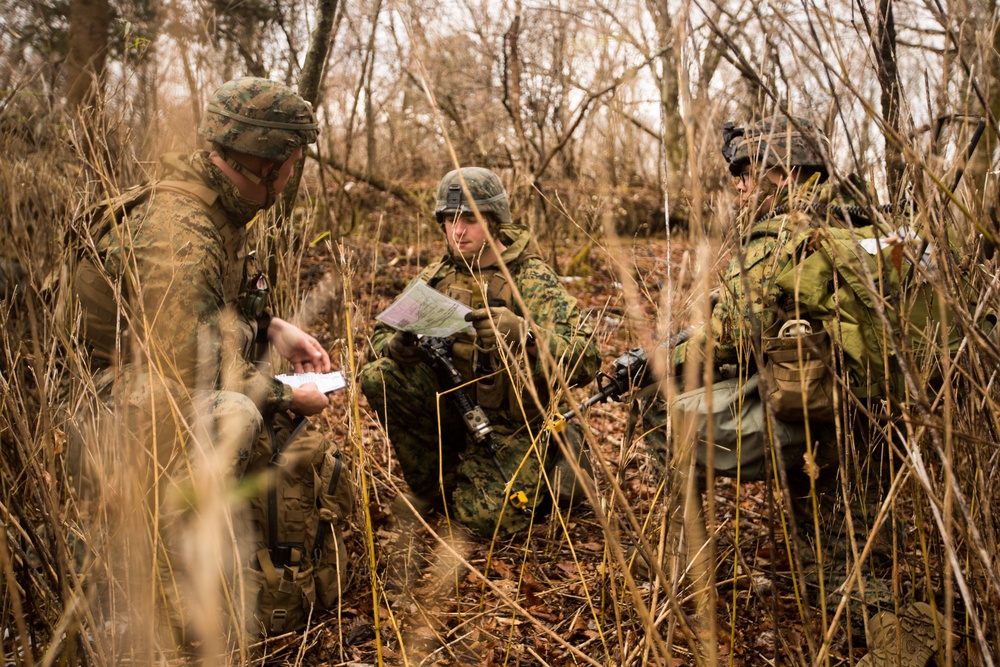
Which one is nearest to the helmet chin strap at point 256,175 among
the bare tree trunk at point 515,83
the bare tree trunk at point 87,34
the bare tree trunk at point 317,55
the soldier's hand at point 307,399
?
the soldier's hand at point 307,399

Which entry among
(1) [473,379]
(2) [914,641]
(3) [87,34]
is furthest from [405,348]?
(3) [87,34]

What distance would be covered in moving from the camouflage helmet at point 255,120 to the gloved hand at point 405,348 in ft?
3.03

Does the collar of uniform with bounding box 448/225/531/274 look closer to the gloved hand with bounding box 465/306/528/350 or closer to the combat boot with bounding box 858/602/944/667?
the gloved hand with bounding box 465/306/528/350

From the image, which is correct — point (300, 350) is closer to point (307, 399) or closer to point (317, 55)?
point (307, 399)

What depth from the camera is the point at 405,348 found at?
301 cm

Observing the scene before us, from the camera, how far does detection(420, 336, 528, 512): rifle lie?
9.36ft

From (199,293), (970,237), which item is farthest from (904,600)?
(199,293)

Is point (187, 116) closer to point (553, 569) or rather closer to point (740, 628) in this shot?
point (553, 569)

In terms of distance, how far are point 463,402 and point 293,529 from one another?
0.89 m

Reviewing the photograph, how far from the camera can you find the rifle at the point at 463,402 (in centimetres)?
285

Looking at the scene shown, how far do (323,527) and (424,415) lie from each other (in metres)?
0.85

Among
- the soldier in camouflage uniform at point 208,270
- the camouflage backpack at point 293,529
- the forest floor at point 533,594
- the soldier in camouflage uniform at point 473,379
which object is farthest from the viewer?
the soldier in camouflage uniform at point 473,379

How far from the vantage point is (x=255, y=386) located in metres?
2.26

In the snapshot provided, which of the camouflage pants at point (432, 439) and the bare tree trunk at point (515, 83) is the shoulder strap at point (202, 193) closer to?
the camouflage pants at point (432, 439)
